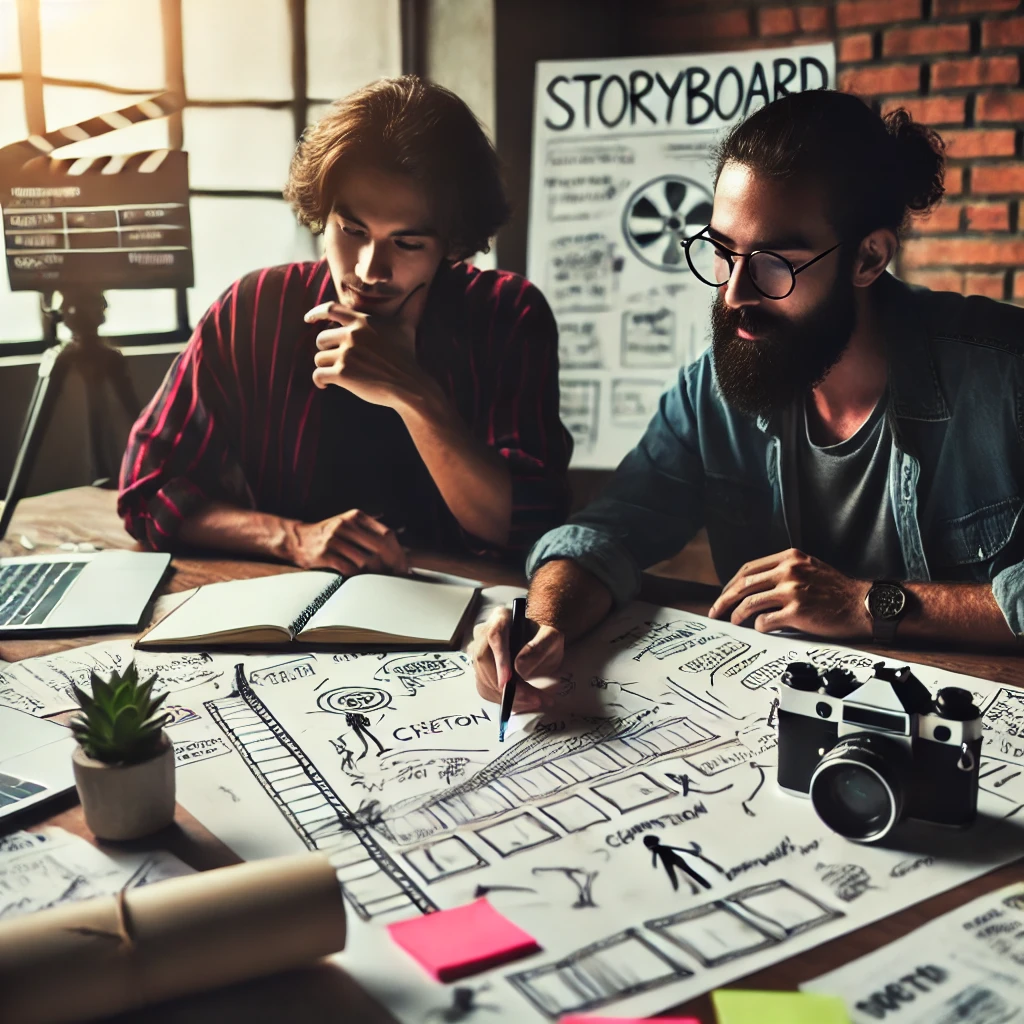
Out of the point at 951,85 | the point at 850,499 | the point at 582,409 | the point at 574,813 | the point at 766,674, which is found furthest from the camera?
the point at 582,409

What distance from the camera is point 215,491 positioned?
5.52ft

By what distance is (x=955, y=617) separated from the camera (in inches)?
48.5

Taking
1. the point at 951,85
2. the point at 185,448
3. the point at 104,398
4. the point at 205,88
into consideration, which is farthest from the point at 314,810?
the point at 951,85

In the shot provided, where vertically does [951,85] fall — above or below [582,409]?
above

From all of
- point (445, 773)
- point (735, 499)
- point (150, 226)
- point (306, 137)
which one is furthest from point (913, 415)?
point (150, 226)

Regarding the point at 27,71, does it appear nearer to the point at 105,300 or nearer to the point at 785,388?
the point at 105,300

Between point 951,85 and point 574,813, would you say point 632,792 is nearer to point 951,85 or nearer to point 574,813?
point 574,813

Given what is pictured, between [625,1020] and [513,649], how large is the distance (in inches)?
19.2

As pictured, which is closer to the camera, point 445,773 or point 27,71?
point 445,773

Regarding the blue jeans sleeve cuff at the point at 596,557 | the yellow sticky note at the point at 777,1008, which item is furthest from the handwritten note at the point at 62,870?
the blue jeans sleeve cuff at the point at 596,557

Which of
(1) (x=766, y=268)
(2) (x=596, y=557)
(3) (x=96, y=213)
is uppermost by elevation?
(3) (x=96, y=213)

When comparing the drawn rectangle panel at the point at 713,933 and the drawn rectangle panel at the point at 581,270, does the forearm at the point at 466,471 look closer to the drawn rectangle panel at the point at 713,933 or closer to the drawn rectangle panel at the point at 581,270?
the drawn rectangle panel at the point at 581,270

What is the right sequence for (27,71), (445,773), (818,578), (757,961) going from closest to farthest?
(757,961), (445,773), (818,578), (27,71)

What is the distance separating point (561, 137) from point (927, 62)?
0.68m
